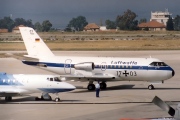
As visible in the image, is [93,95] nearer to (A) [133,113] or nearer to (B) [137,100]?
(B) [137,100]

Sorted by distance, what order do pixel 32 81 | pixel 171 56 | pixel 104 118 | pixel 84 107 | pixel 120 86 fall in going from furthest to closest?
1. pixel 171 56
2. pixel 120 86
3. pixel 32 81
4. pixel 84 107
5. pixel 104 118

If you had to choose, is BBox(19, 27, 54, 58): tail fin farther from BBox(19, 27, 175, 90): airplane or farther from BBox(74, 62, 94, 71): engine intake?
BBox(74, 62, 94, 71): engine intake

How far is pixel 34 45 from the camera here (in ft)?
179

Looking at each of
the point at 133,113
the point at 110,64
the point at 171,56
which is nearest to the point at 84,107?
the point at 133,113

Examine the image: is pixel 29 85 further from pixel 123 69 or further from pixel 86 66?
pixel 123 69

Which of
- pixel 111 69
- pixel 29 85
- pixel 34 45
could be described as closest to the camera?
pixel 29 85

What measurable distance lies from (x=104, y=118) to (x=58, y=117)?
2.94m

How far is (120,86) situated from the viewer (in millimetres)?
54344

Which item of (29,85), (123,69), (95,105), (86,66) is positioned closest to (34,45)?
(86,66)

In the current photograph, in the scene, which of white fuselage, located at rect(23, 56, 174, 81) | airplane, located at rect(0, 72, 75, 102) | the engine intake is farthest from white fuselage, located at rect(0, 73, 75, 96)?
the engine intake

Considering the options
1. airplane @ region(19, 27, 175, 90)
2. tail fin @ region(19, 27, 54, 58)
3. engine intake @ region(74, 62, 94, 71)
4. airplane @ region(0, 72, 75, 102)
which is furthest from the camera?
tail fin @ region(19, 27, 54, 58)

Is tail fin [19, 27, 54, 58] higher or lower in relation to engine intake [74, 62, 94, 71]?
higher

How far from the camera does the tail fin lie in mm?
53747

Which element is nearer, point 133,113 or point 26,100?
point 133,113
